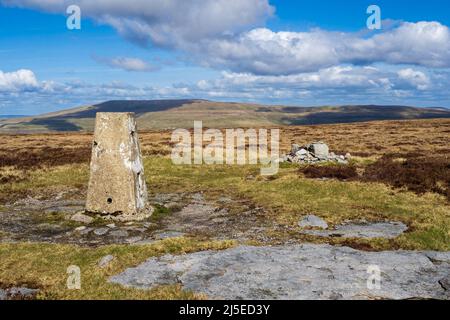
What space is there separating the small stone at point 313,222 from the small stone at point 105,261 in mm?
8421

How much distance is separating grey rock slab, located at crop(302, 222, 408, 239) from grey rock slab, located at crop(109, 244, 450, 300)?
2415 mm

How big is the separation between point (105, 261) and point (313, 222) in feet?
30.4

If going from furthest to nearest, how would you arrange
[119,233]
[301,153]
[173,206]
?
[301,153] < [173,206] < [119,233]

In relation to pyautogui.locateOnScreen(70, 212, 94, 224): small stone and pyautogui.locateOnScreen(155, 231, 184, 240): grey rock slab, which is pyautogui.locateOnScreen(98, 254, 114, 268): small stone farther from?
pyautogui.locateOnScreen(70, 212, 94, 224): small stone

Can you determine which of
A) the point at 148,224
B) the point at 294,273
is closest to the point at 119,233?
the point at 148,224

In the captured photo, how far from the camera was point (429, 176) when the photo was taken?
2777cm

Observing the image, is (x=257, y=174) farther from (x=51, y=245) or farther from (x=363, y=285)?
(x=363, y=285)

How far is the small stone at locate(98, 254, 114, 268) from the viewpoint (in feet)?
44.9

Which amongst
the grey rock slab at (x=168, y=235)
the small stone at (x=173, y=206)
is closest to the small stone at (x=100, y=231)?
the grey rock slab at (x=168, y=235)

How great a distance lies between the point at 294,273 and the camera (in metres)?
12.3

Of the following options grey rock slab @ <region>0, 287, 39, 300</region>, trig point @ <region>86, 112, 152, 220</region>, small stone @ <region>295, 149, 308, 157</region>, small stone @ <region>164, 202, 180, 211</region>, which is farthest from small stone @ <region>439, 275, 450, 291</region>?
small stone @ <region>295, 149, 308, 157</region>

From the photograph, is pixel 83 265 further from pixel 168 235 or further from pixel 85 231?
pixel 85 231

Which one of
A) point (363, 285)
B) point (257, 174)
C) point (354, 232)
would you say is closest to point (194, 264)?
point (363, 285)

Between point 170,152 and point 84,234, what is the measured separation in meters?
29.3
